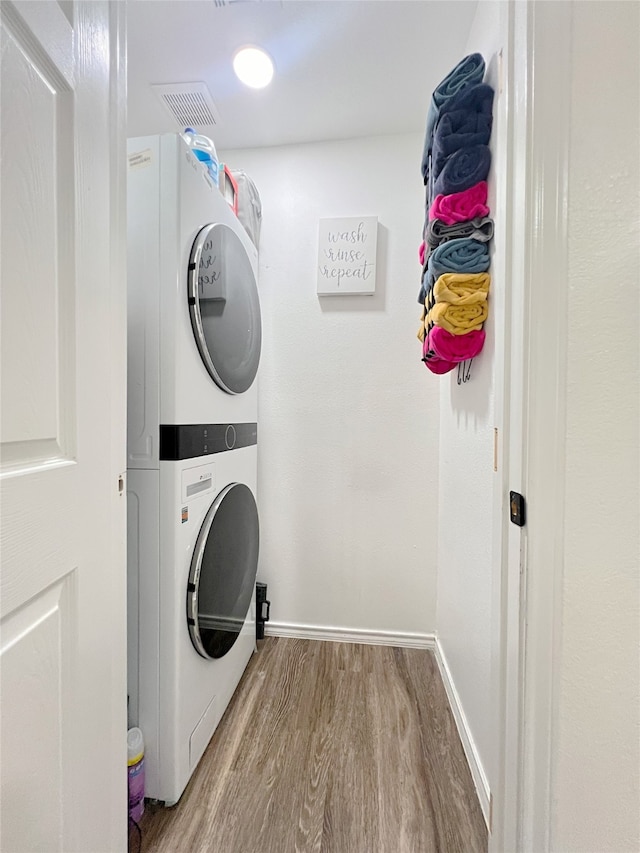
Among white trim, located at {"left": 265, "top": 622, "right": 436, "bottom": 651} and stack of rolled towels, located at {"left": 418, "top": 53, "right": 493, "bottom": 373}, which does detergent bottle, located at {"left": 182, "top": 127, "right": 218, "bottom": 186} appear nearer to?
stack of rolled towels, located at {"left": 418, "top": 53, "right": 493, "bottom": 373}

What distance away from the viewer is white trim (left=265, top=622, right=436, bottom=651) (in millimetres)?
1741

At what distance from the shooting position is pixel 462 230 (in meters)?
1.08

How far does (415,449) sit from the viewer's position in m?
1.75

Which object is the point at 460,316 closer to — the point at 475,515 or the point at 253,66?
the point at 475,515

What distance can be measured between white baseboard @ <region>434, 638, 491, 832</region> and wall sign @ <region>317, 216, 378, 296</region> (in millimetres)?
1681

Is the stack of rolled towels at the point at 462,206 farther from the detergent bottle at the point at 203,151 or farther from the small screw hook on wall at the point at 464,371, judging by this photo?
the detergent bottle at the point at 203,151

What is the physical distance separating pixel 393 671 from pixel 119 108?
1.97 meters

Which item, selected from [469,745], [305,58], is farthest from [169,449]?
[305,58]

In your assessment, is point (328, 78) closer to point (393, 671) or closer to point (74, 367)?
point (74, 367)

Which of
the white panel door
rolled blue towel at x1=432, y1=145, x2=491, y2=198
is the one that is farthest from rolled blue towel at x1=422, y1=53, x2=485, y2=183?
the white panel door

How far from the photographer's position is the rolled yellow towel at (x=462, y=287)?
Answer: 1057 mm

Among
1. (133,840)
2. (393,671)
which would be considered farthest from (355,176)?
(133,840)

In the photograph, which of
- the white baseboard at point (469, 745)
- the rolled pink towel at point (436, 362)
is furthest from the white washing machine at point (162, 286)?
the white baseboard at point (469, 745)

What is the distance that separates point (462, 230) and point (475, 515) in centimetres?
86
